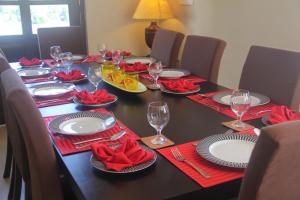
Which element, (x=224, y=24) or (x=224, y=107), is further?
(x=224, y=24)

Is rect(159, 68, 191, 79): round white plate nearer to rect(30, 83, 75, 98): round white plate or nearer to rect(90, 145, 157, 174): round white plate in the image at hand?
rect(30, 83, 75, 98): round white plate

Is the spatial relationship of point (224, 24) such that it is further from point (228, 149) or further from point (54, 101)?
point (228, 149)

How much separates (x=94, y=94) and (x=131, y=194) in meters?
0.85

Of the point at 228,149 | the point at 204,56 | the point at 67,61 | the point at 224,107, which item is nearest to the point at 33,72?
the point at 67,61

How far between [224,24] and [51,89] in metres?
1.98

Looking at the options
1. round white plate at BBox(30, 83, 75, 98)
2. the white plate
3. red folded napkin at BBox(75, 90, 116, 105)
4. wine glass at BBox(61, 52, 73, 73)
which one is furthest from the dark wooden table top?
wine glass at BBox(61, 52, 73, 73)

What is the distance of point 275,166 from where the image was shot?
70cm

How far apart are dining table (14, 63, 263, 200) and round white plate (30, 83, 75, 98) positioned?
0.18 m

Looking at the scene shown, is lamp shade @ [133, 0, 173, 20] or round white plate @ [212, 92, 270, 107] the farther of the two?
lamp shade @ [133, 0, 173, 20]

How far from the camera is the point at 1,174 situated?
2.51m

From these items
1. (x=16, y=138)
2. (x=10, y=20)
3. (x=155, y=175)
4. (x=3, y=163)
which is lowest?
(x=3, y=163)

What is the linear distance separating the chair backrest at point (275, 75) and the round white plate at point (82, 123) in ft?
2.88

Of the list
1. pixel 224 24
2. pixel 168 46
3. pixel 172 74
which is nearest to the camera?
pixel 172 74

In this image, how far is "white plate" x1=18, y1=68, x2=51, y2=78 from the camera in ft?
7.09
